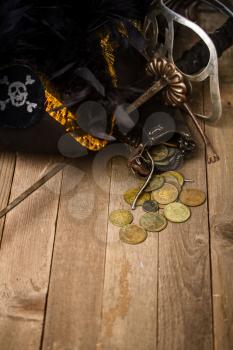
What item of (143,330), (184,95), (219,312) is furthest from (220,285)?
(184,95)

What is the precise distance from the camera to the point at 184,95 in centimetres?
133

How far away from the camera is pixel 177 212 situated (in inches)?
54.5

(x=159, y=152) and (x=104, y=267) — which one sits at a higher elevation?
(x=159, y=152)

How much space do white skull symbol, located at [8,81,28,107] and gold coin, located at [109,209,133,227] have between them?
361 mm

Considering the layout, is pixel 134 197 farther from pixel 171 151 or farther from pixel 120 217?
pixel 171 151

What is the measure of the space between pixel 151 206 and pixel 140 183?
9 centimetres

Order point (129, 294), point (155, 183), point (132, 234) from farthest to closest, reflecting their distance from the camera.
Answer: point (155, 183) < point (132, 234) < point (129, 294)

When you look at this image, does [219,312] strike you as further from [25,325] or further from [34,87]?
[34,87]

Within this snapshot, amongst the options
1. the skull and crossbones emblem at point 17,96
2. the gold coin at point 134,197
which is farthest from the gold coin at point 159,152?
the skull and crossbones emblem at point 17,96

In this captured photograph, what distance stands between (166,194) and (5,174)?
0.44 m

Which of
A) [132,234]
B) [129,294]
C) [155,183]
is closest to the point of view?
[129,294]

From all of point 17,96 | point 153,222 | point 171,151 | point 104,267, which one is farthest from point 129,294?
point 17,96

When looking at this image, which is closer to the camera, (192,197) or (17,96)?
(17,96)

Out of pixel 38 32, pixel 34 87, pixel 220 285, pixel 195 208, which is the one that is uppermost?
pixel 38 32
